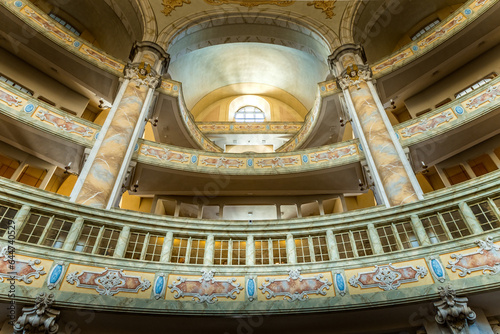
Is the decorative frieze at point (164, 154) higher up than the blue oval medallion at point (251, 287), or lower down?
higher up

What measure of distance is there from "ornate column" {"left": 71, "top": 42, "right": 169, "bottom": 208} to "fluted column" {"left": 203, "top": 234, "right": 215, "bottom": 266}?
3089 mm

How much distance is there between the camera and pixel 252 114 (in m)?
23.5

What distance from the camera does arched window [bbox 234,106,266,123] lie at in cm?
2302

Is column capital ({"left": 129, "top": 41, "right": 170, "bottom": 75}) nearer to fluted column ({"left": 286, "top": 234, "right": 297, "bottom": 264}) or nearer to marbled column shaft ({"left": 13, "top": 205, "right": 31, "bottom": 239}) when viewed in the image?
marbled column shaft ({"left": 13, "top": 205, "right": 31, "bottom": 239})

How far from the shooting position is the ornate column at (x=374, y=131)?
909 centimetres

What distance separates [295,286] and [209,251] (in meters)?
2.08

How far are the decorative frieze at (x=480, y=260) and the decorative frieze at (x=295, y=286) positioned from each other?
96.9 inches

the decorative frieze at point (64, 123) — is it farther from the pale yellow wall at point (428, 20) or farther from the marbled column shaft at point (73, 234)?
the pale yellow wall at point (428, 20)

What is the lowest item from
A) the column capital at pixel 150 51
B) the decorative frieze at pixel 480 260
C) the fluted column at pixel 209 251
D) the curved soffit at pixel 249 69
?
the decorative frieze at pixel 480 260

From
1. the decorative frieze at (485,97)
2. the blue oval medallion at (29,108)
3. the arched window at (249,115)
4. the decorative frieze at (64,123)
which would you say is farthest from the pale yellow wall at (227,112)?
the blue oval medallion at (29,108)

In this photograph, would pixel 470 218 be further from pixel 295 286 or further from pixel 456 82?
pixel 456 82

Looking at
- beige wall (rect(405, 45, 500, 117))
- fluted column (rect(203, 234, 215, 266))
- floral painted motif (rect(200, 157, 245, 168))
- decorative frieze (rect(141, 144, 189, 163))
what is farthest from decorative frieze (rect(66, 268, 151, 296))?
beige wall (rect(405, 45, 500, 117))

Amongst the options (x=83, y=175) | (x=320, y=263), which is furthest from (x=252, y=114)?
(x=320, y=263)

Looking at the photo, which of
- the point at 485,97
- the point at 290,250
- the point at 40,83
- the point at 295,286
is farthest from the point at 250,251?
the point at 40,83
